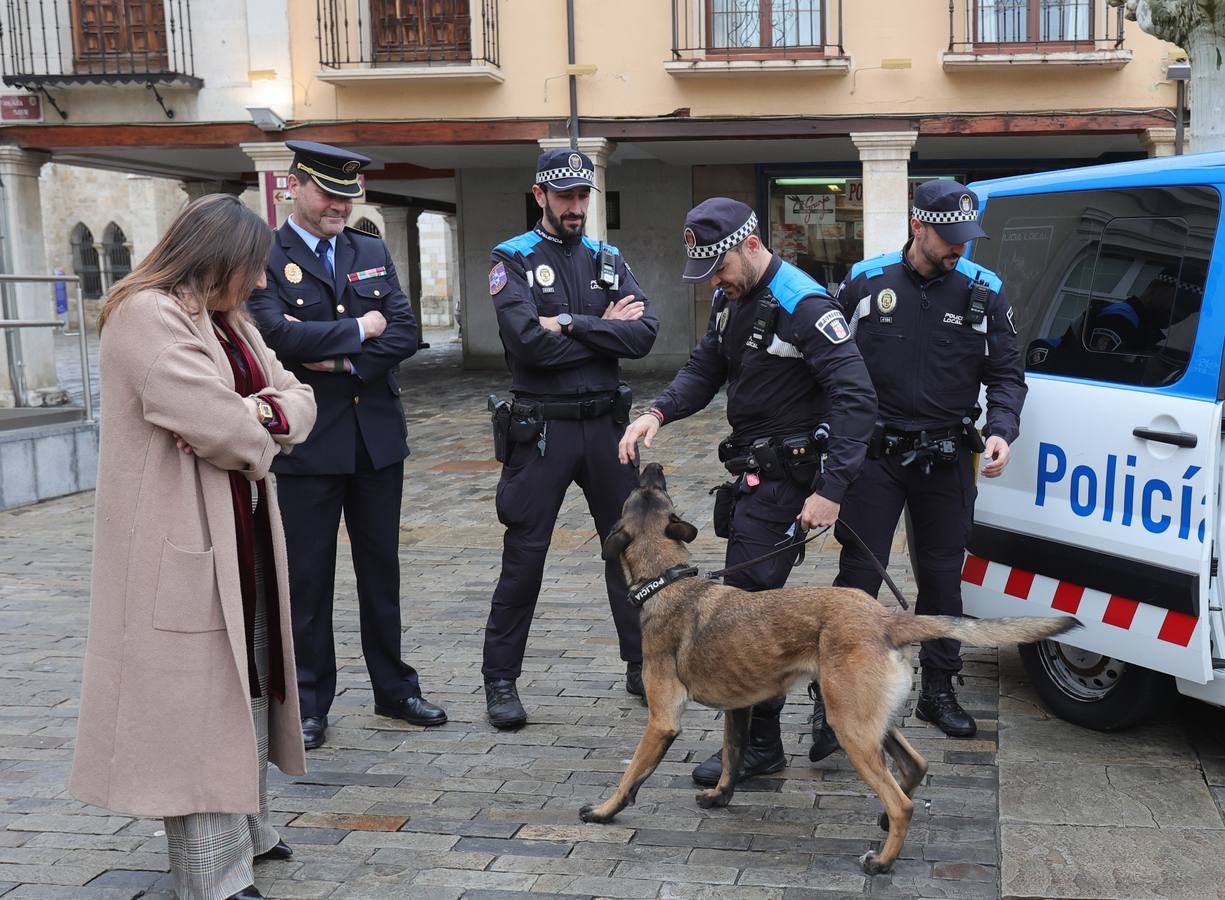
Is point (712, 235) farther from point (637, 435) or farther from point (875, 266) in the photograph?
point (875, 266)

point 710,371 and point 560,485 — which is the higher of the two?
point 710,371

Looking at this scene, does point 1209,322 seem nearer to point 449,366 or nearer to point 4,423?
point 4,423

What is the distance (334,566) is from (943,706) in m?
2.31

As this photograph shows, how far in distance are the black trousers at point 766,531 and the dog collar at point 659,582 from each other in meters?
0.31

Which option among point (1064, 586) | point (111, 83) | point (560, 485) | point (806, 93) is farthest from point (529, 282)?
point (111, 83)

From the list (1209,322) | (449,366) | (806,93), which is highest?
(806,93)

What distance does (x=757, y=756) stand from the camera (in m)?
4.31

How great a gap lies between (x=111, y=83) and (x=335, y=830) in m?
14.4

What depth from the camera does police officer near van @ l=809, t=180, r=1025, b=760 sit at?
4461 millimetres

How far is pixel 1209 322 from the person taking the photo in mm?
3994

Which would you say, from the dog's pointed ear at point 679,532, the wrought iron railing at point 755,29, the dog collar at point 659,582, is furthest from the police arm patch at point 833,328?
the wrought iron railing at point 755,29

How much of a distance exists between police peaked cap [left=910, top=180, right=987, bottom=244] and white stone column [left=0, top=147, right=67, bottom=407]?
13577mm

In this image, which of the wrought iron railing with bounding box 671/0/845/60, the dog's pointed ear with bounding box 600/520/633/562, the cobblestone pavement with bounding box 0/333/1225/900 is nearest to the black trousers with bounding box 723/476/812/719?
the dog's pointed ear with bounding box 600/520/633/562

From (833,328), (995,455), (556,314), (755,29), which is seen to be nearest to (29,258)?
(755,29)
